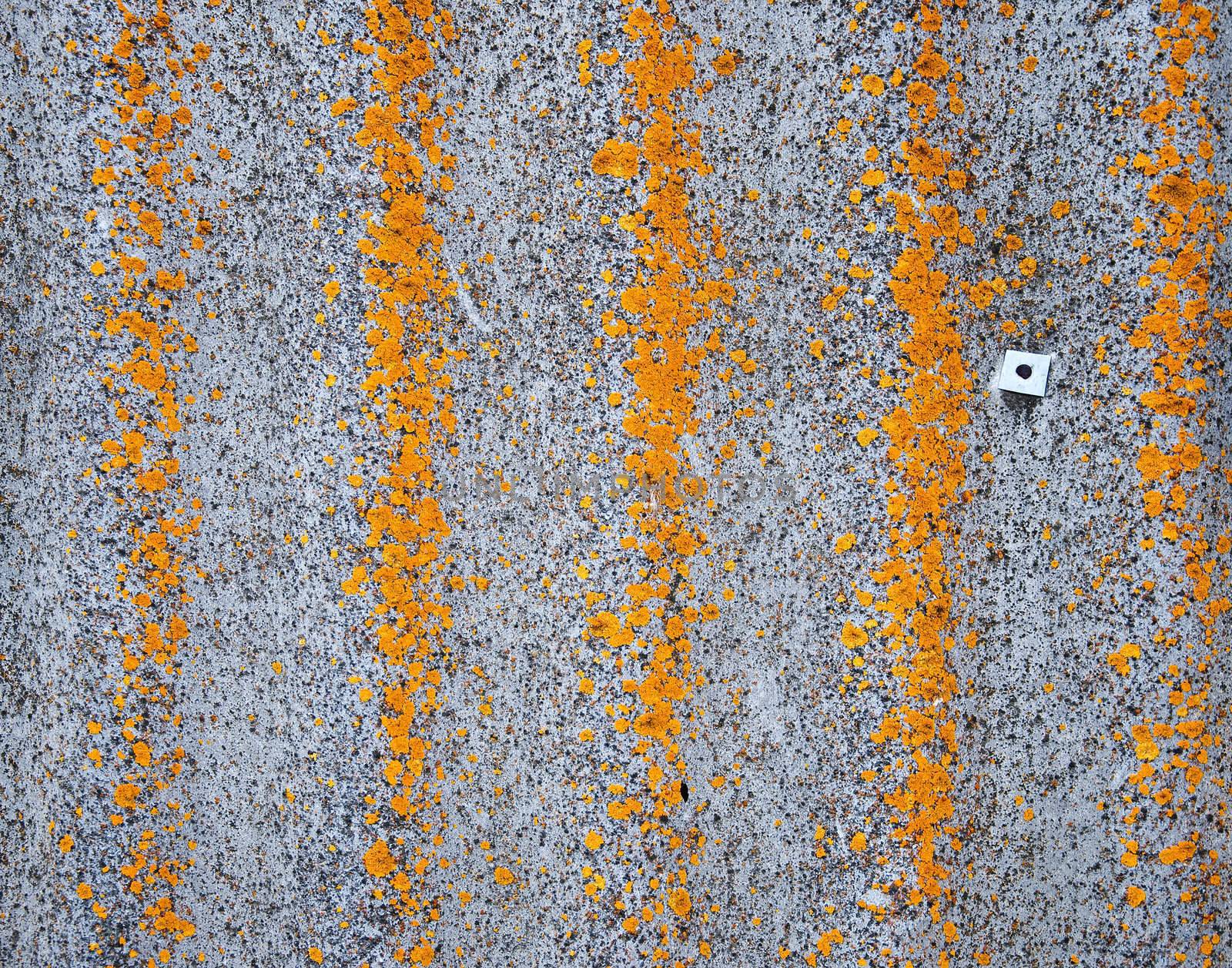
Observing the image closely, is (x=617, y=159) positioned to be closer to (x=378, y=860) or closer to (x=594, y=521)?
(x=594, y=521)

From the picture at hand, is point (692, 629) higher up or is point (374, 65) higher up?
point (374, 65)

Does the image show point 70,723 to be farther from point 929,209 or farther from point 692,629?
point 929,209

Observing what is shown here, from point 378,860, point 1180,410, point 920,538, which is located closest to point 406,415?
point 378,860

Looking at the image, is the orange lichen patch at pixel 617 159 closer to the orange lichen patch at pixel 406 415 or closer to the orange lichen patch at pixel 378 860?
the orange lichen patch at pixel 406 415

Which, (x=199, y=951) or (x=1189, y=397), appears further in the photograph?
(x=199, y=951)

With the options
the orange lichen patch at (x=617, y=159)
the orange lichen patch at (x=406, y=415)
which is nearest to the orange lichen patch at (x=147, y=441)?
the orange lichen patch at (x=406, y=415)

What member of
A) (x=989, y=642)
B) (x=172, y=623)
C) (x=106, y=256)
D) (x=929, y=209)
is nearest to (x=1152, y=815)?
(x=989, y=642)

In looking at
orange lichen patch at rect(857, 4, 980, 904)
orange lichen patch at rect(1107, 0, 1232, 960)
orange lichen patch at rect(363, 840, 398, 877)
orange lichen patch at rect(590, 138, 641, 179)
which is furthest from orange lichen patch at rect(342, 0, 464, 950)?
orange lichen patch at rect(1107, 0, 1232, 960)
